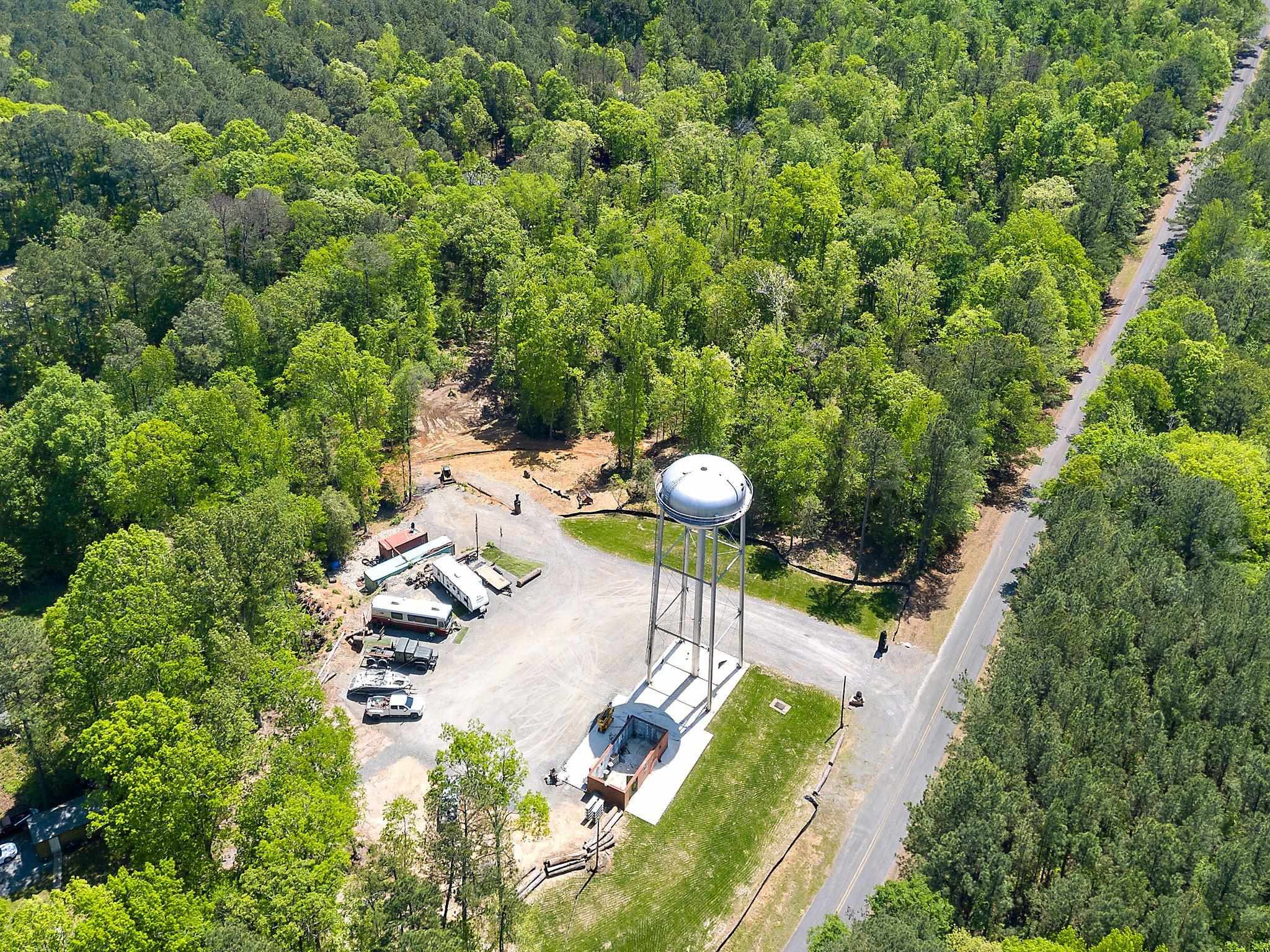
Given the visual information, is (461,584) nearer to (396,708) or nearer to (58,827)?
(396,708)

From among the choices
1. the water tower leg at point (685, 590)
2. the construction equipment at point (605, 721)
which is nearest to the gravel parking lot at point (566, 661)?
the construction equipment at point (605, 721)

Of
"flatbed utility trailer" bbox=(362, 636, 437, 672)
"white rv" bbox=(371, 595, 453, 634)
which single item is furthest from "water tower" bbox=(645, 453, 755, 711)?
"flatbed utility trailer" bbox=(362, 636, 437, 672)

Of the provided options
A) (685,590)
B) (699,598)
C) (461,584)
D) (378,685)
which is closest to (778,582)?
(685,590)

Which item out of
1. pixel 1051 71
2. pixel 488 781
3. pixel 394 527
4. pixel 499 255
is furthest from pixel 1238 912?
pixel 1051 71

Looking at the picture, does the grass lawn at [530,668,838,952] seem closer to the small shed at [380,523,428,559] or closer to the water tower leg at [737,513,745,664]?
the water tower leg at [737,513,745,664]

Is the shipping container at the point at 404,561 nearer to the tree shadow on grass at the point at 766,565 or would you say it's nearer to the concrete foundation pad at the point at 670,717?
the concrete foundation pad at the point at 670,717

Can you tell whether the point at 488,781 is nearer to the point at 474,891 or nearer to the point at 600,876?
the point at 474,891
